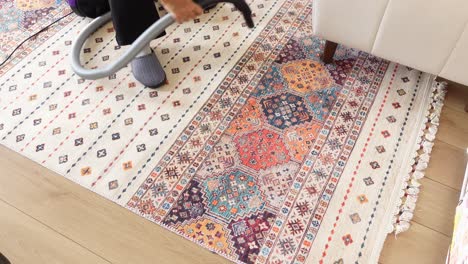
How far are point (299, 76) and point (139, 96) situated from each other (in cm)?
58

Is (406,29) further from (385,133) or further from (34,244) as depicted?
(34,244)

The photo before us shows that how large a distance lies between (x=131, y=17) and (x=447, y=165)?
3.55ft

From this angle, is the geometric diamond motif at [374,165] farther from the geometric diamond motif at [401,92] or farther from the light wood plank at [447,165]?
the geometric diamond motif at [401,92]

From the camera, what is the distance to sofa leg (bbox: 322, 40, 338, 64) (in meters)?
1.44

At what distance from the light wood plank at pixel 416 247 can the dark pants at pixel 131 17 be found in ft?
3.25

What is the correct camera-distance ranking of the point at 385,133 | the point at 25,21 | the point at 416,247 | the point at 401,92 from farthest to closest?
the point at 25,21 → the point at 401,92 → the point at 385,133 → the point at 416,247

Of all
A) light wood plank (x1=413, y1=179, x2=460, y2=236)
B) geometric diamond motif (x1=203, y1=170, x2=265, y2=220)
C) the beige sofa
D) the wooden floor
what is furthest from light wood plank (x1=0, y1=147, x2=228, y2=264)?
the beige sofa

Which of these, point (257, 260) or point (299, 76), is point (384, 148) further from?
point (257, 260)

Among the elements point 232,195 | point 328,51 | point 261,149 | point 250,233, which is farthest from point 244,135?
point 328,51

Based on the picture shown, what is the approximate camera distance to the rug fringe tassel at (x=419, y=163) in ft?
3.80

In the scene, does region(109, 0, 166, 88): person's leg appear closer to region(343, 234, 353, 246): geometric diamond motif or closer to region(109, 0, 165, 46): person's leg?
region(109, 0, 165, 46): person's leg

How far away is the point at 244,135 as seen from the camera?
1347mm

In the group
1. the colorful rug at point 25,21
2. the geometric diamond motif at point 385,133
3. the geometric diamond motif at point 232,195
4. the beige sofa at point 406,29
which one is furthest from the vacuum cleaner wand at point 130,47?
the geometric diamond motif at point 385,133

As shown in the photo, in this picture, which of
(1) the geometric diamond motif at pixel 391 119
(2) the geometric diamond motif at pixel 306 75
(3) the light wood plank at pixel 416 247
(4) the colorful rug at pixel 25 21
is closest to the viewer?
(3) the light wood plank at pixel 416 247
